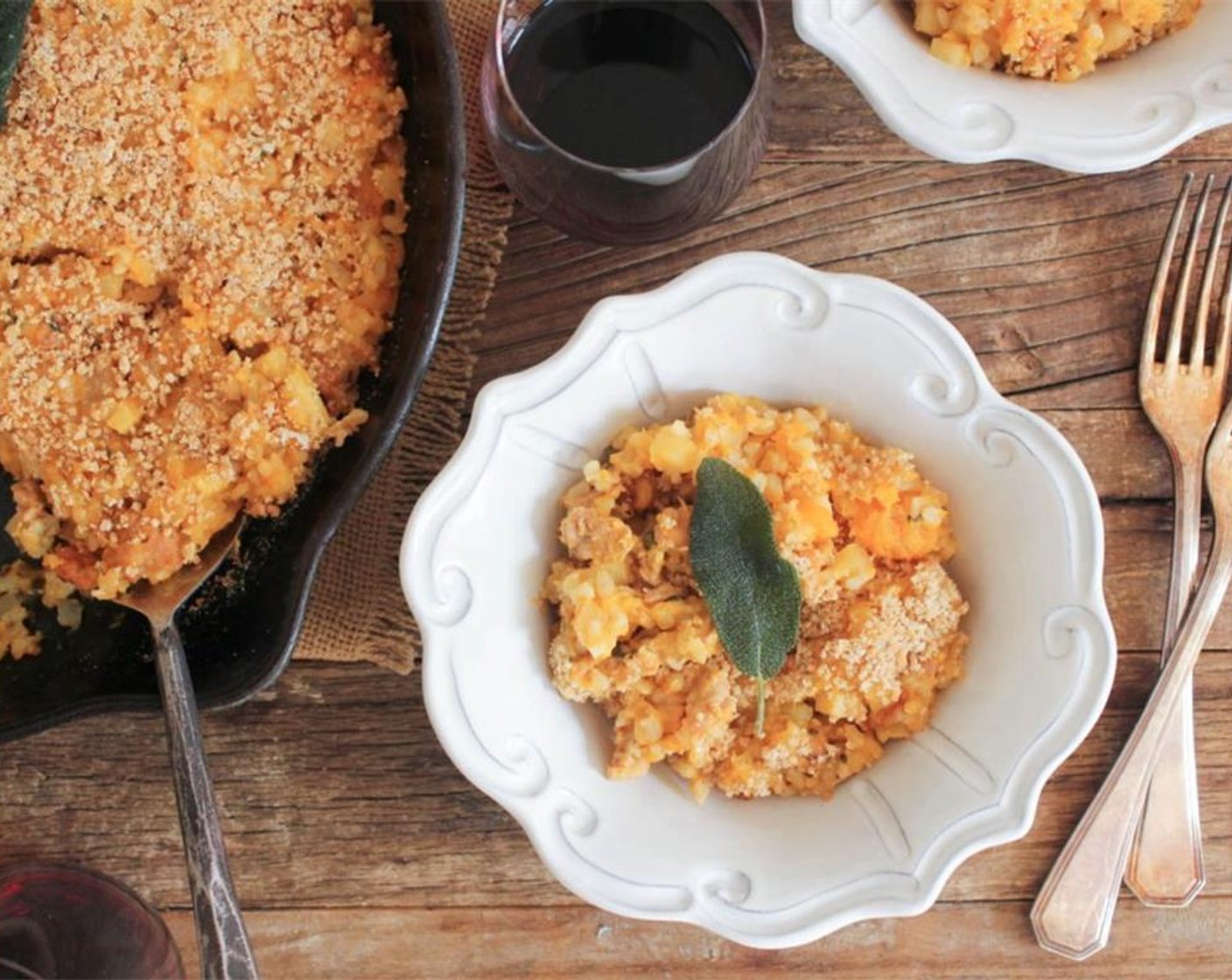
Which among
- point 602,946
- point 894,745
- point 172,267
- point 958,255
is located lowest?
point 602,946

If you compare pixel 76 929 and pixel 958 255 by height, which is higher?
pixel 958 255

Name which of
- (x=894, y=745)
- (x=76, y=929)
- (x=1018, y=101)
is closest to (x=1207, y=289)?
(x=1018, y=101)

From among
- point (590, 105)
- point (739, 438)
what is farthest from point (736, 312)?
point (590, 105)

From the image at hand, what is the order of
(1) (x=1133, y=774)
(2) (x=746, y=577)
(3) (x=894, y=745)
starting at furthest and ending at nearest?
(1) (x=1133, y=774)
(3) (x=894, y=745)
(2) (x=746, y=577)

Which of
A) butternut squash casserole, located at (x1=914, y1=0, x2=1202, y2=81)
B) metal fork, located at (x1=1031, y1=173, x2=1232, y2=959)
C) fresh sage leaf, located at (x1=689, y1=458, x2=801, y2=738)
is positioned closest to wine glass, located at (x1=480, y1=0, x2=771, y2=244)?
butternut squash casserole, located at (x1=914, y1=0, x2=1202, y2=81)

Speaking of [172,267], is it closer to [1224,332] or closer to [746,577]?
[746,577]

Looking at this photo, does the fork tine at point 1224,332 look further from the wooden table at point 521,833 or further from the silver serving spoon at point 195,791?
the silver serving spoon at point 195,791
